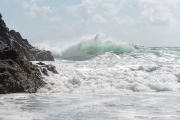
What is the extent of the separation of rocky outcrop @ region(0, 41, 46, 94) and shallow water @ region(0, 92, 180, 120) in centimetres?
90

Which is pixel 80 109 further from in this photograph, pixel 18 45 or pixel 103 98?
pixel 18 45

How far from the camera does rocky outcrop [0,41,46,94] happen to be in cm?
1021

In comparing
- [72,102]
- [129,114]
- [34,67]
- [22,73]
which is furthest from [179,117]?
[34,67]

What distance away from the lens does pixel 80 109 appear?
7.65 meters

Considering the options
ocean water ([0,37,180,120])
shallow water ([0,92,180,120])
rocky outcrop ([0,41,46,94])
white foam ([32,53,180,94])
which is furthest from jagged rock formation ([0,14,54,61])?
shallow water ([0,92,180,120])

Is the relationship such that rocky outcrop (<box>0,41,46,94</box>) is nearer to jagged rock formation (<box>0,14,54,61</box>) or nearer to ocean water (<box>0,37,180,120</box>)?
ocean water (<box>0,37,180,120</box>)

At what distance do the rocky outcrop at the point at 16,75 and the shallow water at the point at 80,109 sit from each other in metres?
0.90

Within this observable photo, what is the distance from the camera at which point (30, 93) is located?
34.4 feet

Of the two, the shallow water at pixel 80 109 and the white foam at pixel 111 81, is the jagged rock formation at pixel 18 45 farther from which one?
the shallow water at pixel 80 109

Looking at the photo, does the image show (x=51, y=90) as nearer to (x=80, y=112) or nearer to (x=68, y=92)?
(x=68, y=92)

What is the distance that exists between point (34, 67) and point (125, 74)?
16.3ft

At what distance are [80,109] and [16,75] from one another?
12.8ft

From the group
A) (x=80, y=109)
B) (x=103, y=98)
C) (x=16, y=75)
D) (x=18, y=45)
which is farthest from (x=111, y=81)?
(x=18, y=45)

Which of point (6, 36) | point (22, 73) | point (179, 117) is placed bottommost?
point (179, 117)
